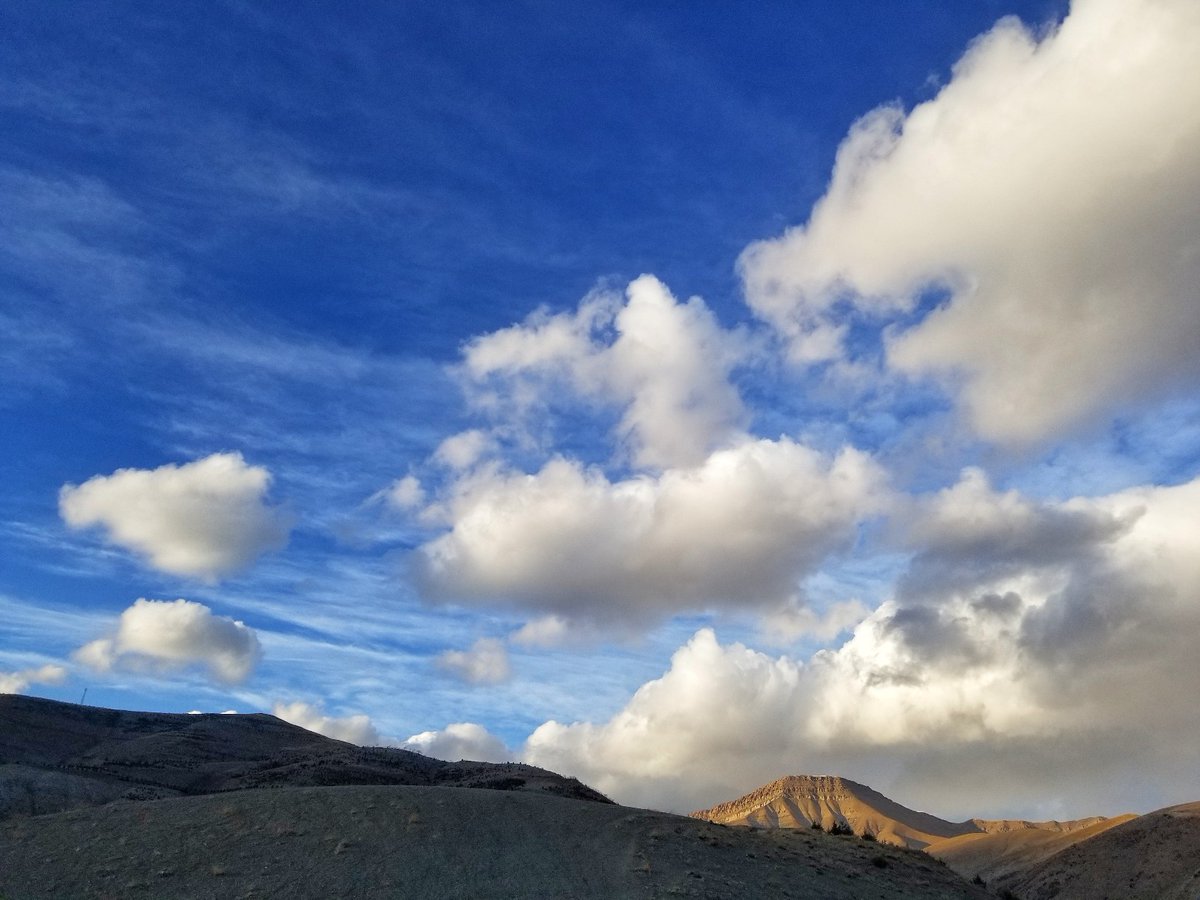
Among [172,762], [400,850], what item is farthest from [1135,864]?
[172,762]

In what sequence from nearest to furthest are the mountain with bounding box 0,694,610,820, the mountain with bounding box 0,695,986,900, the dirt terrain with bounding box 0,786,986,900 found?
the dirt terrain with bounding box 0,786,986,900, the mountain with bounding box 0,695,986,900, the mountain with bounding box 0,694,610,820

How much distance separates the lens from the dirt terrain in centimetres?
4097

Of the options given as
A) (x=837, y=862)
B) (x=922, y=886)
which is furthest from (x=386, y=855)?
(x=922, y=886)

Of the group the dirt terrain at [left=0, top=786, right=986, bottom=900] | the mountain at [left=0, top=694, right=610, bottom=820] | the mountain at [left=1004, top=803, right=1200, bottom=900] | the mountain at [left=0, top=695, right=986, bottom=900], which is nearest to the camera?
the dirt terrain at [left=0, top=786, right=986, bottom=900]

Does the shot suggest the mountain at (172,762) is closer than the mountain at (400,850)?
No

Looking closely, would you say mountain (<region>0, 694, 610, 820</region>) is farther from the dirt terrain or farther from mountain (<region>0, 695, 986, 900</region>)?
the dirt terrain

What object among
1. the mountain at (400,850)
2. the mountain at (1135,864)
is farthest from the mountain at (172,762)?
the mountain at (1135,864)

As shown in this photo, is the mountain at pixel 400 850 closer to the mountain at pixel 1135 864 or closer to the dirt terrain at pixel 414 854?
the dirt terrain at pixel 414 854

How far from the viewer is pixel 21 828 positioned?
46500 millimetres

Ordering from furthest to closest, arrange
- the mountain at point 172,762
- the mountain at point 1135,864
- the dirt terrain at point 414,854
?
1. the mountain at point 1135,864
2. the mountain at point 172,762
3. the dirt terrain at point 414,854

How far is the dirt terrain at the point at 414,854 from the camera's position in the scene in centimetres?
4097

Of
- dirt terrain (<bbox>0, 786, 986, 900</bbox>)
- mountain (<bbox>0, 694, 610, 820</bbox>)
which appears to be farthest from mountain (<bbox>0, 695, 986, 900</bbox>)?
mountain (<bbox>0, 694, 610, 820</bbox>)

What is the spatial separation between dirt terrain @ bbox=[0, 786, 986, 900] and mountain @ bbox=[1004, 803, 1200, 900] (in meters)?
50.3

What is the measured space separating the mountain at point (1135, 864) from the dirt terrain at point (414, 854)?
50281 mm
